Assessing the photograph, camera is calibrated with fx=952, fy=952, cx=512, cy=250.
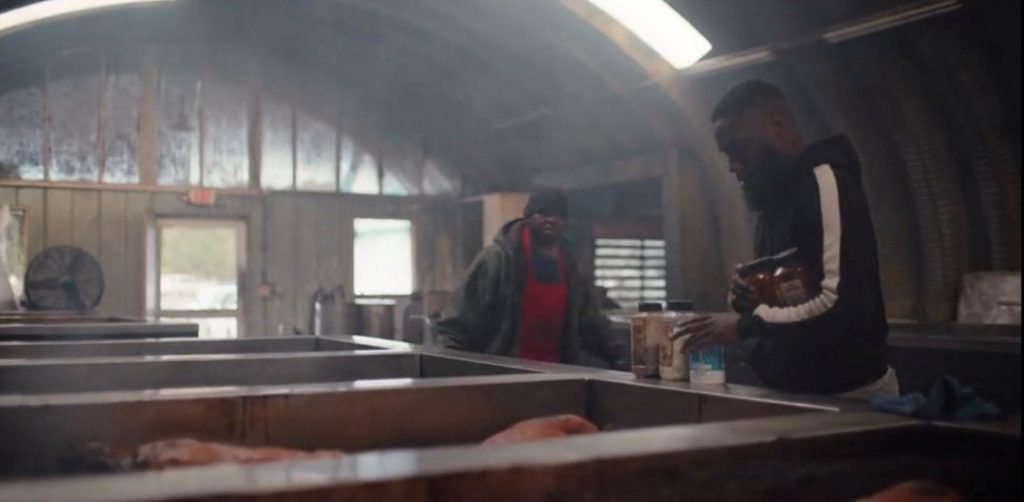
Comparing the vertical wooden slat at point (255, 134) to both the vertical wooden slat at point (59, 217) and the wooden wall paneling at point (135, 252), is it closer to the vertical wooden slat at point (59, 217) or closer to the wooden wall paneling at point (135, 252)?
the wooden wall paneling at point (135, 252)

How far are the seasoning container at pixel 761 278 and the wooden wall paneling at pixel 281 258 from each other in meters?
7.61

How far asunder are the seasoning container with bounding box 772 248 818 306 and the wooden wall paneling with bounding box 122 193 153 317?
7566 mm

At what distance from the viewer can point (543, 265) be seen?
3.89 meters

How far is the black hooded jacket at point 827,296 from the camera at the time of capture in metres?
1.82

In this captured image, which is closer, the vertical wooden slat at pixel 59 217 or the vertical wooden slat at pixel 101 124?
the vertical wooden slat at pixel 59 217

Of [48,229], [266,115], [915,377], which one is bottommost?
[915,377]

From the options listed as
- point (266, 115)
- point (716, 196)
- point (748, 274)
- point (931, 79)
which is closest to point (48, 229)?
point (266, 115)

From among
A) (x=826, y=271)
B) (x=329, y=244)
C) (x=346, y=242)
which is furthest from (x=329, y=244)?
(x=826, y=271)

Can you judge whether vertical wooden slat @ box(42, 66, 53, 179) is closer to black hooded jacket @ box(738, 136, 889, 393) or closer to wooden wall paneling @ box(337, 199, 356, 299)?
wooden wall paneling @ box(337, 199, 356, 299)

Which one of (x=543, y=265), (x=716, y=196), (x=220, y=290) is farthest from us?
(x=220, y=290)

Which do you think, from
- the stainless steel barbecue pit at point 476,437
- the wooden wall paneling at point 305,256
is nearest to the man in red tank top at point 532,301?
the stainless steel barbecue pit at point 476,437

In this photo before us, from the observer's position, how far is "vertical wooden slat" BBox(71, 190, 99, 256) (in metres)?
8.36

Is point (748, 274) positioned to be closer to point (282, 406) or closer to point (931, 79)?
point (282, 406)

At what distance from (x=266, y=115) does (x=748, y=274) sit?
791 cm
